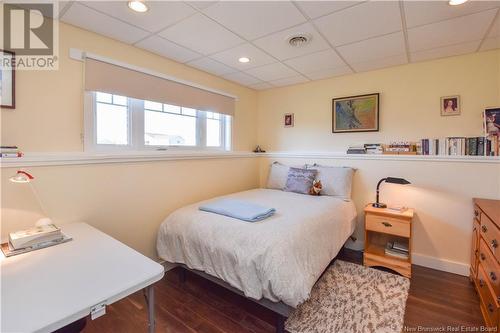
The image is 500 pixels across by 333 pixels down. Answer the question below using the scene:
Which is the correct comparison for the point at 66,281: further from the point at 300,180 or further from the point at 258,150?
the point at 258,150

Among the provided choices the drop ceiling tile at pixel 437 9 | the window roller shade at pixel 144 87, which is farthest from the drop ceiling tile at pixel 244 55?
the drop ceiling tile at pixel 437 9

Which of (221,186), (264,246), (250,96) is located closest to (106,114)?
(221,186)

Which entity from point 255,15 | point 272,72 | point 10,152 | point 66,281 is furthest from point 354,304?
point 10,152

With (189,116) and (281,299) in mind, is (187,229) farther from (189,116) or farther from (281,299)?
(189,116)

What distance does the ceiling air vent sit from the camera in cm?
208

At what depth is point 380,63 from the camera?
271cm

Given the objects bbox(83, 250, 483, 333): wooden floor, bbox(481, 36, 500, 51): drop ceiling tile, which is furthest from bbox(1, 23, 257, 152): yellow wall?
bbox(481, 36, 500, 51): drop ceiling tile

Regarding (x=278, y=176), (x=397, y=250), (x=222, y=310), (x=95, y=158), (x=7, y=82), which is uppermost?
(x=7, y=82)

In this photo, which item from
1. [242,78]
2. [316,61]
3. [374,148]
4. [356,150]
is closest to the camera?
[316,61]

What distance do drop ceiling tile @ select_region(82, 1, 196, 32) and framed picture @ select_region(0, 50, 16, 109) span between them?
2.08 ft

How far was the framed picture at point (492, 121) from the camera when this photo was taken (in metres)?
2.25

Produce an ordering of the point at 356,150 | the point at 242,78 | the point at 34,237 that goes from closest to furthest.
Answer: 1. the point at 34,237
2. the point at 356,150
3. the point at 242,78

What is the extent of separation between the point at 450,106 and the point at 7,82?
3.81 meters

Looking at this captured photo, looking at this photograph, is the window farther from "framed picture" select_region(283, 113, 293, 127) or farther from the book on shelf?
"framed picture" select_region(283, 113, 293, 127)
